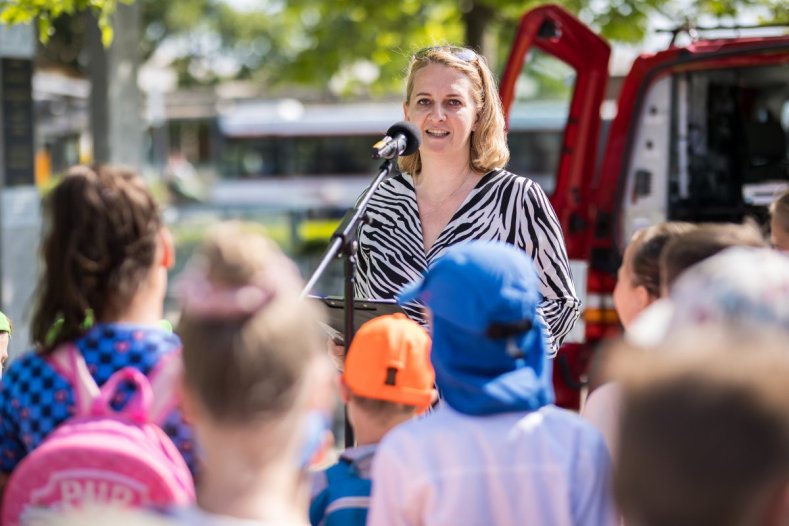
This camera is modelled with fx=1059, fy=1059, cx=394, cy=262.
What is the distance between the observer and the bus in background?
1058 inches

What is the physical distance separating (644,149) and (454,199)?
291 cm

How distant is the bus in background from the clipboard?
72.5ft

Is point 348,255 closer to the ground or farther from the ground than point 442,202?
closer to the ground

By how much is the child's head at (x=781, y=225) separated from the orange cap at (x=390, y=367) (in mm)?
1701

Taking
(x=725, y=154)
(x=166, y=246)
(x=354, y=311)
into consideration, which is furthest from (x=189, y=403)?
(x=725, y=154)

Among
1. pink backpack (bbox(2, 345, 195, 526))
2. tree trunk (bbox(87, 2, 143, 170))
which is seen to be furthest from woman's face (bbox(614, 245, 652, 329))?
tree trunk (bbox(87, 2, 143, 170))

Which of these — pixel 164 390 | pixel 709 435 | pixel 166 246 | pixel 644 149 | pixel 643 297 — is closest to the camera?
pixel 709 435

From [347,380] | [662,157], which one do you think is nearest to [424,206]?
[347,380]

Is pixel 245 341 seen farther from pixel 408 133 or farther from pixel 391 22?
pixel 391 22

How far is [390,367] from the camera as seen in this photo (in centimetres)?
239

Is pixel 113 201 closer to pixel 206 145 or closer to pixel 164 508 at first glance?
pixel 164 508

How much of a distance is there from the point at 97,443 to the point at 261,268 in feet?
1.51

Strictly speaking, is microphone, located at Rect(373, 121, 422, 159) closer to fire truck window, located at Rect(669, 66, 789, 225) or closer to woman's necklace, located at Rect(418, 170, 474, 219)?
woman's necklace, located at Rect(418, 170, 474, 219)

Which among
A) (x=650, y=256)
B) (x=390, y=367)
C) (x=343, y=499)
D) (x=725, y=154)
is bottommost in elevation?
(x=343, y=499)
